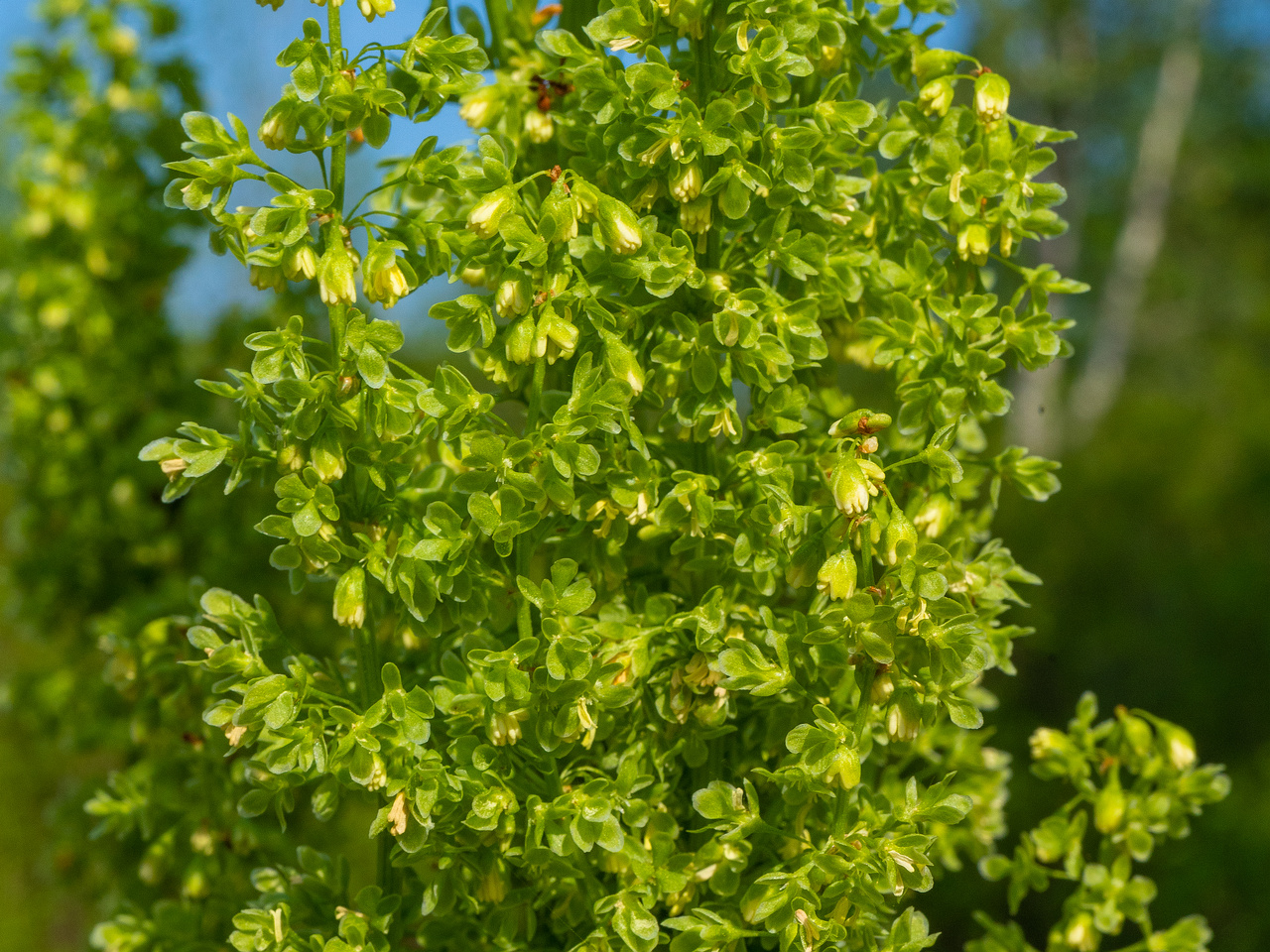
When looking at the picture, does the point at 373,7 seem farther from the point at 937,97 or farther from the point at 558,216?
the point at 937,97

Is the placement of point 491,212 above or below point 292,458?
above

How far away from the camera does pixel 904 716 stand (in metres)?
0.88

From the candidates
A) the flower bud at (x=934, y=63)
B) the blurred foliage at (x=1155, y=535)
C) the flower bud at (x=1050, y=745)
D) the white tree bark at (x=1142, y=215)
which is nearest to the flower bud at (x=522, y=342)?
the flower bud at (x=934, y=63)

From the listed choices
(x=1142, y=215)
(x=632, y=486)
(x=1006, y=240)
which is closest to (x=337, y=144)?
(x=632, y=486)

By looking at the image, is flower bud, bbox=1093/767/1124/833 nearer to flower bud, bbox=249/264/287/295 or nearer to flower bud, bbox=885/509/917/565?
flower bud, bbox=885/509/917/565

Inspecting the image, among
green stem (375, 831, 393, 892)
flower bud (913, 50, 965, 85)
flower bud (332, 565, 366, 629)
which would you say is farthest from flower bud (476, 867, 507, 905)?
flower bud (913, 50, 965, 85)

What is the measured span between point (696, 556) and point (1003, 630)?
0.30m

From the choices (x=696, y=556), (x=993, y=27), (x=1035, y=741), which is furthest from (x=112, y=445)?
(x=993, y=27)

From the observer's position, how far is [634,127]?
0.92 meters

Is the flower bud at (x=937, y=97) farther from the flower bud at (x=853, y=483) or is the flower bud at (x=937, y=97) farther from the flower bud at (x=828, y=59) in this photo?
the flower bud at (x=853, y=483)

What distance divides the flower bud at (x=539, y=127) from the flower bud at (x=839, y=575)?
494 mm

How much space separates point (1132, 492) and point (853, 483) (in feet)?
16.1

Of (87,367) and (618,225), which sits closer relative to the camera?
(618,225)

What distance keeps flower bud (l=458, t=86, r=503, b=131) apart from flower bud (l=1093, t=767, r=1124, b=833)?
36.6 inches
